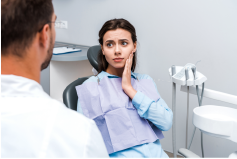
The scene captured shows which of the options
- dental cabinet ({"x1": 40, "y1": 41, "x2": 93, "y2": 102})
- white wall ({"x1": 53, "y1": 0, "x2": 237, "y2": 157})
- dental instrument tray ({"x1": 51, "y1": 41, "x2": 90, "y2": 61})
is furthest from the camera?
dental cabinet ({"x1": 40, "y1": 41, "x2": 93, "y2": 102})

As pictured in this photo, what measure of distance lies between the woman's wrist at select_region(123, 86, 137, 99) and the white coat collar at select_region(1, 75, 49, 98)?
664mm

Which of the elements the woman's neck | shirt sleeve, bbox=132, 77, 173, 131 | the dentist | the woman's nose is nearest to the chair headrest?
the woman's neck

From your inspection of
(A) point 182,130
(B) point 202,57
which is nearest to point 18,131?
(B) point 202,57

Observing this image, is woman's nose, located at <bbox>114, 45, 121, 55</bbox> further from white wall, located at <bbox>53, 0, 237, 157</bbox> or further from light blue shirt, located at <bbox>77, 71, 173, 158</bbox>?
white wall, located at <bbox>53, 0, 237, 157</bbox>

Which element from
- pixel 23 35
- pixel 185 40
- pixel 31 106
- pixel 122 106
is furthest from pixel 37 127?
pixel 185 40

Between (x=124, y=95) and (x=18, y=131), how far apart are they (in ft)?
2.52

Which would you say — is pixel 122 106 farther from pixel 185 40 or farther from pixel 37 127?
pixel 185 40

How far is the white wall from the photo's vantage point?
1.54 meters

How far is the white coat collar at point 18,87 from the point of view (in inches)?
18.6

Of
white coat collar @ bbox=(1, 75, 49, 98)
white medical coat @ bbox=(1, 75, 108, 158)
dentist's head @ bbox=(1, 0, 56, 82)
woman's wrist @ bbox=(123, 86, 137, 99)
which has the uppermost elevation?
dentist's head @ bbox=(1, 0, 56, 82)

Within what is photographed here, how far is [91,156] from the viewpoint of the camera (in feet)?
1.62

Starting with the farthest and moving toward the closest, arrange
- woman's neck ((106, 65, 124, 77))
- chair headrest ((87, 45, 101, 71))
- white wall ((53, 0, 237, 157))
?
1. white wall ((53, 0, 237, 157))
2. chair headrest ((87, 45, 101, 71))
3. woman's neck ((106, 65, 124, 77))

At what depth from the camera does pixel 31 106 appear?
1.55 feet

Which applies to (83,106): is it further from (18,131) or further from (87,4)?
(87,4)
